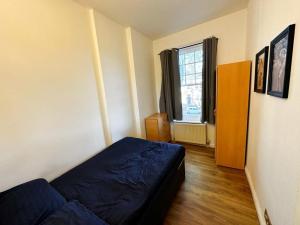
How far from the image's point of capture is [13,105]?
1318 millimetres

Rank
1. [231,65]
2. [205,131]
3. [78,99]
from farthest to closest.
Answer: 1. [205,131]
2. [231,65]
3. [78,99]

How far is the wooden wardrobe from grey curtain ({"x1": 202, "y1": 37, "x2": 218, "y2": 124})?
0.56 m

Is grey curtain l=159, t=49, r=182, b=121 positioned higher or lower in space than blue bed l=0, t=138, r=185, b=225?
higher

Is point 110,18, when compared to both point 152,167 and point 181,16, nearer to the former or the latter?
point 181,16

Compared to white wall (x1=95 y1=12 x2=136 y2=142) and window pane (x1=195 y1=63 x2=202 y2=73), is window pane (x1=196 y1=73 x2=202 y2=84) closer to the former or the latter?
window pane (x1=195 y1=63 x2=202 y2=73)

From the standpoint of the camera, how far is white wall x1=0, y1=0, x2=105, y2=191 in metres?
1.30

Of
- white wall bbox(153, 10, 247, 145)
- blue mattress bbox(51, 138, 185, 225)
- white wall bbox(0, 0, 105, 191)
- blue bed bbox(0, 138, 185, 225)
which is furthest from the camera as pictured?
white wall bbox(153, 10, 247, 145)

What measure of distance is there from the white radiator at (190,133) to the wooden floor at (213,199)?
0.77 metres

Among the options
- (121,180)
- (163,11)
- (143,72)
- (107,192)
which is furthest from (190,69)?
(107,192)

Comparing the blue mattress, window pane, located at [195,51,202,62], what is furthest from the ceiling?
the blue mattress

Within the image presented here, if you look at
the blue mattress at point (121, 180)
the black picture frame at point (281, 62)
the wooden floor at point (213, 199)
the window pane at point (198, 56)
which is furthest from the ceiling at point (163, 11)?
the wooden floor at point (213, 199)

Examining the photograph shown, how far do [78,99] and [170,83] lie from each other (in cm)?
208

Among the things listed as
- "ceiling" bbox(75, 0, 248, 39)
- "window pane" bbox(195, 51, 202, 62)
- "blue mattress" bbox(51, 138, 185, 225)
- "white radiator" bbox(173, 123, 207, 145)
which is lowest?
"white radiator" bbox(173, 123, 207, 145)

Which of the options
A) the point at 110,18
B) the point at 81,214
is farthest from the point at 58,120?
the point at 110,18
